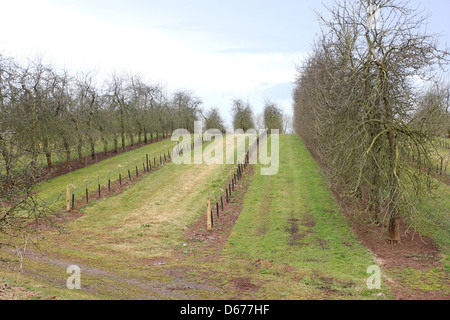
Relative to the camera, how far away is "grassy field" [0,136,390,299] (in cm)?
983

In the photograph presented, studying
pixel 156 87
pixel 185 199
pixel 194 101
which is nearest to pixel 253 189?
pixel 185 199

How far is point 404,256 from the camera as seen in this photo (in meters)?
12.5

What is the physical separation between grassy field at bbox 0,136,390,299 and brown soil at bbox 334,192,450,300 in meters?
0.44

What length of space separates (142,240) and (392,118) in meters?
11.6

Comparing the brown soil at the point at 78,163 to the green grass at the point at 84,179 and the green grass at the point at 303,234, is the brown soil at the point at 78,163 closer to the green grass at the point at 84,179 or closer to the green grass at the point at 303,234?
the green grass at the point at 84,179

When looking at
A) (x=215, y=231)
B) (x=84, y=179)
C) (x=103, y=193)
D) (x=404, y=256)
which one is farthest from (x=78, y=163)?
(x=404, y=256)

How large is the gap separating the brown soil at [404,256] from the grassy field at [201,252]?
442 mm

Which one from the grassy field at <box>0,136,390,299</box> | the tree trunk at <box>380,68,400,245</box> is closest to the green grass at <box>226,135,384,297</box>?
the grassy field at <box>0,136,390,299</box>

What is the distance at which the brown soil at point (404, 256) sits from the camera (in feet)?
30.9

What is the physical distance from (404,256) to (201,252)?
300 inches

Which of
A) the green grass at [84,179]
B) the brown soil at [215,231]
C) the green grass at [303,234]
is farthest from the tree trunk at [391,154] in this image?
the green grass at [84,179]

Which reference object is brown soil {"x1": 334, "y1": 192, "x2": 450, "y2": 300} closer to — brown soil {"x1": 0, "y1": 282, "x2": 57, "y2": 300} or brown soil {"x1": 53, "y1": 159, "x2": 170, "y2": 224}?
brown soil {"x1": 0, "y1": 282, "x2": 57, "y2": 300}
